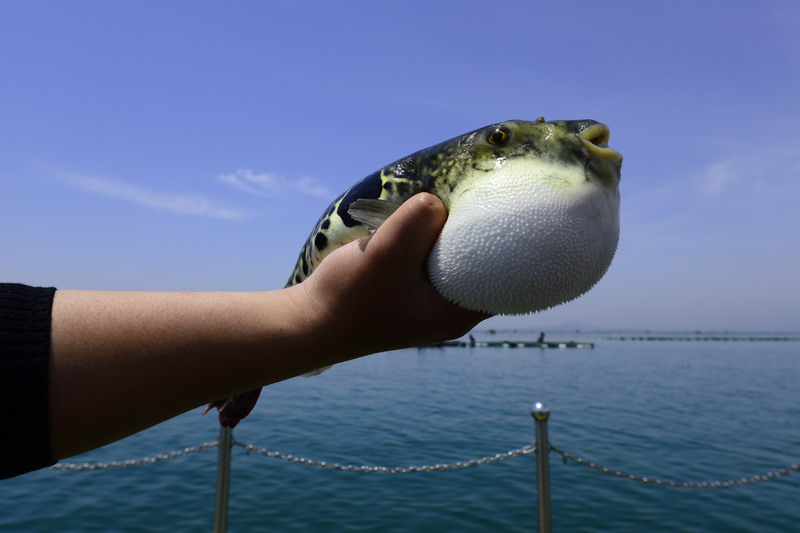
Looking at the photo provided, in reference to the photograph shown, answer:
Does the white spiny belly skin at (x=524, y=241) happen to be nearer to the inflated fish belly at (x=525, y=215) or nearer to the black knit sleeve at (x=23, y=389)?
the inflated fish belly at (x=525, y=215)

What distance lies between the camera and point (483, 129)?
2064mm

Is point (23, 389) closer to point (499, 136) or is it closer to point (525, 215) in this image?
point (525, 215)

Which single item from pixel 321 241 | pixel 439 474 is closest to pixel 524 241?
pixel 321 241

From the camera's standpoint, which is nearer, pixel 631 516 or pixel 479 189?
pixel 479 189

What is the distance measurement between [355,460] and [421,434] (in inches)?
161

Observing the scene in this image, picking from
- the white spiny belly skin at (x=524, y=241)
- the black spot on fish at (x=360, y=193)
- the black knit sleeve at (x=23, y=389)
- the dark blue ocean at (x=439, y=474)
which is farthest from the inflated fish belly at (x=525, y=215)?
the dark blue ocean at (x=439, y=474)

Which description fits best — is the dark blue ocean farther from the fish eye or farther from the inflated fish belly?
the fish eye

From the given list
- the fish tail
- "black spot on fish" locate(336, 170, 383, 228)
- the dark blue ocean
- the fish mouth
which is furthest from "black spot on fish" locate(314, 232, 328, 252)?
the dark blue ocean

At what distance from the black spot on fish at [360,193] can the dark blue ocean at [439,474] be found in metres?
9.35

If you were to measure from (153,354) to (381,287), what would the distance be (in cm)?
75

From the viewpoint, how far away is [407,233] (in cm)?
173

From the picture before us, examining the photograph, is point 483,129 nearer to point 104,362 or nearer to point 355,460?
point 104,362

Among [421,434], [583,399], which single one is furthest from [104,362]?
[583,399]

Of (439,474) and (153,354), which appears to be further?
(439,474)
